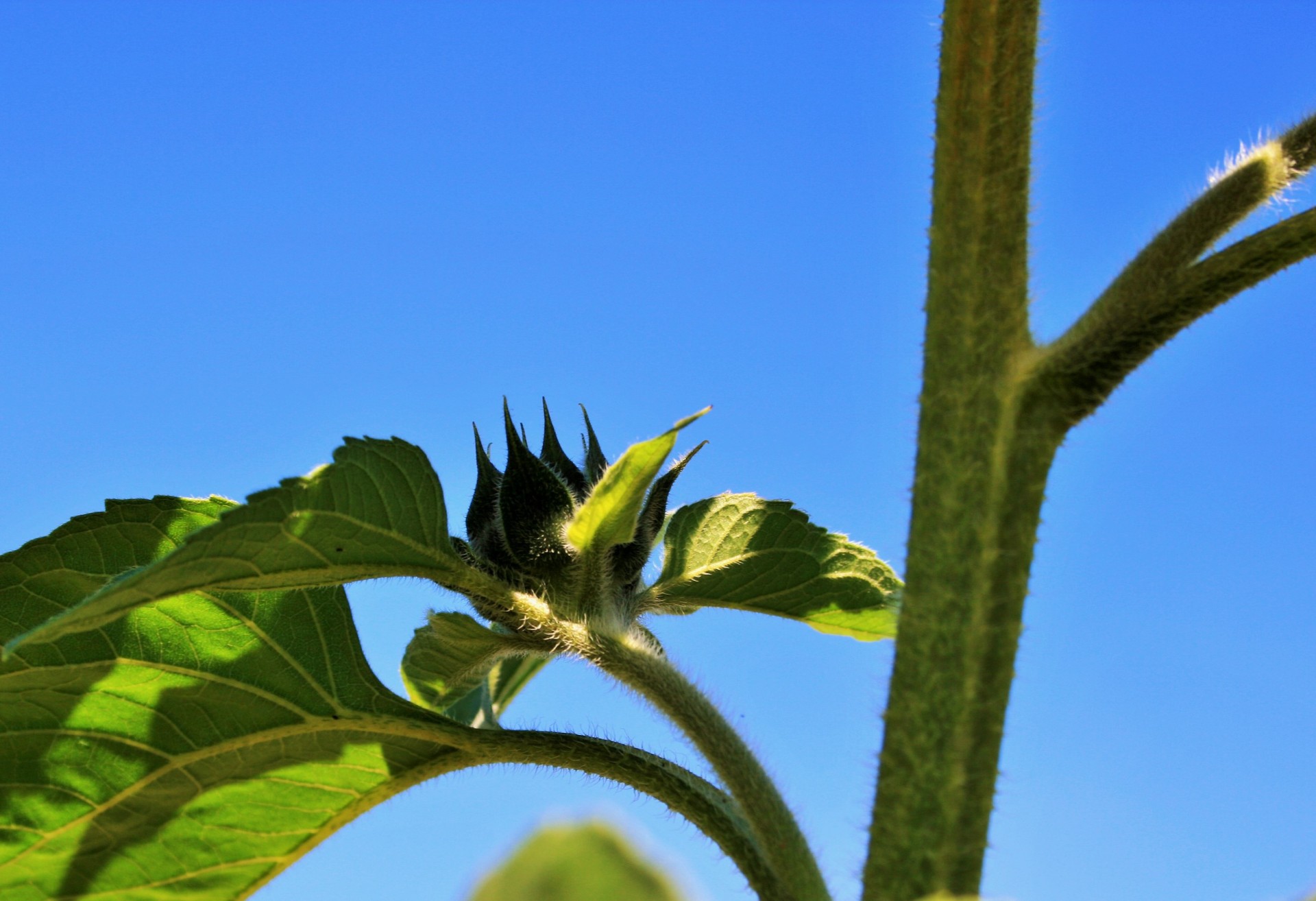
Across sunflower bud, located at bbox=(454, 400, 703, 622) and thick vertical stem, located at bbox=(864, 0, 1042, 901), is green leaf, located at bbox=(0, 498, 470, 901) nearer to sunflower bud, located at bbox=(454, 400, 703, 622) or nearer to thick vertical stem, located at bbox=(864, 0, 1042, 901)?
sunflower bud, located at bbox=(454, 400, 703, 622)

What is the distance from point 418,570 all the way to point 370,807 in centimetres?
76

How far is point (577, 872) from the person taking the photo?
76 centimetres

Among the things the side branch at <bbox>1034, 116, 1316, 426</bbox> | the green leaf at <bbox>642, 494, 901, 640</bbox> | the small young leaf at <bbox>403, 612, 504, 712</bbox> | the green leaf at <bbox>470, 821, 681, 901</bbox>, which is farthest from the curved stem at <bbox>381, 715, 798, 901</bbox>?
the green leaf at <bbox>470, 821, 681, 901</bbox>

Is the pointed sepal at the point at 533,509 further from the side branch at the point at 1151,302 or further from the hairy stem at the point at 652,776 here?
the side branch at the point at 1151,302

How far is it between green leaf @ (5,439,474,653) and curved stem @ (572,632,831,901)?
0.36 meters

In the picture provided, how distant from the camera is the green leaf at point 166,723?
8.21ft

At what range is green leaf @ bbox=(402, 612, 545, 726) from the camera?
243 cm

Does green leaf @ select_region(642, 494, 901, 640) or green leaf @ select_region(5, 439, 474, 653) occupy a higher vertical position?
green leaf @ select_region(642, 494, 901, 640)

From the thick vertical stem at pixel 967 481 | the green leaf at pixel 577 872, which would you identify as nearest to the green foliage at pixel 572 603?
the thick vertical stem at pixel 967 481

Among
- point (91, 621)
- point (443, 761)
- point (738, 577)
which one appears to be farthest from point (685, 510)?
point (91, 621)

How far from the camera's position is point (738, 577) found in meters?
2.65

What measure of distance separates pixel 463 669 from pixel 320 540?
0.59 meters

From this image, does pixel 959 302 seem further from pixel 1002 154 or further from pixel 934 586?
pixel 934 586

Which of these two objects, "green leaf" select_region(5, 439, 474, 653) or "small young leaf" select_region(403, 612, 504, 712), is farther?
"small young leaf" select_region(403, 612, 504, 712)
